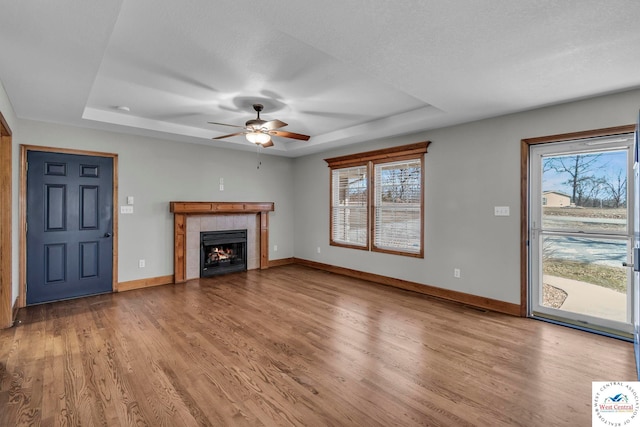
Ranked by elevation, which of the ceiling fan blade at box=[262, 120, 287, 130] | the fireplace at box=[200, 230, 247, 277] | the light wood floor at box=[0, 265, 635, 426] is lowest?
the light wood floor at box=[0, 265, 635, 426]

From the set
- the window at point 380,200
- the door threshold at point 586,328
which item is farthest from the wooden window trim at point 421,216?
the door threshold at point 586,328

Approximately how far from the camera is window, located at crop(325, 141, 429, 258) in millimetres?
4957

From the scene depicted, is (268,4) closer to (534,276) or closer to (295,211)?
(534,276)

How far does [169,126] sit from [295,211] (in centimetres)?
319

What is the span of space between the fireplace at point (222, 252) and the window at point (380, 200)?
183cm

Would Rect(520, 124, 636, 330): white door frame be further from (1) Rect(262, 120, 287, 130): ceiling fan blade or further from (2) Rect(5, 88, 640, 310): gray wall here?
(1) Rect(262, 120, 287, 130): ceiling fan blade

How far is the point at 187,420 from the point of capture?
1936mm

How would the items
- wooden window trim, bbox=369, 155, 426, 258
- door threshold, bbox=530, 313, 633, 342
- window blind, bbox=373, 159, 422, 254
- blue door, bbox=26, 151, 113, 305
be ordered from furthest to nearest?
window blind, bbox=373, 159, 422, 254
wooden window trim, bbox=369, 155, 426, 258
blue door, bbox=26, 151, 113, 305
door threshold, bbox=530, 313, 633, 342

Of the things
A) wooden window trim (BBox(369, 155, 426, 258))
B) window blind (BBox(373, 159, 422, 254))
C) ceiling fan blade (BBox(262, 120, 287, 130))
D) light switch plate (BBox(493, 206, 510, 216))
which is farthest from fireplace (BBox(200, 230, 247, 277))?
light switch plate (BBox(493, 206, 510, 216))

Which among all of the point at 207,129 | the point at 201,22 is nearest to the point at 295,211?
the point at 207,129

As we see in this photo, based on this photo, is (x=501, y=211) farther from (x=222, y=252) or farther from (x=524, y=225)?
(x=222, y=252)

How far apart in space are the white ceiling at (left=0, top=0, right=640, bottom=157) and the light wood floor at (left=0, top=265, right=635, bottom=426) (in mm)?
2436

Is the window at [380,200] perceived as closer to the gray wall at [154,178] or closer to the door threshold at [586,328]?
the door threshold at [586,328]

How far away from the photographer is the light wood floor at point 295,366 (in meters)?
2.01
